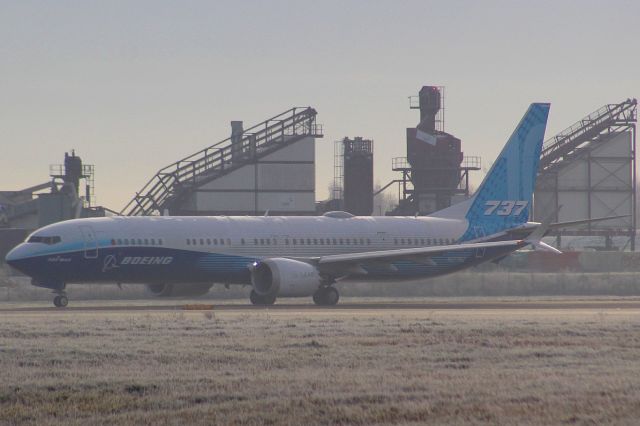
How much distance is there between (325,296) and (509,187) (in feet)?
37.9

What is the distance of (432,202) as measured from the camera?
270 ft

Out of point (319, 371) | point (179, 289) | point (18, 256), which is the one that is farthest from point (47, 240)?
point (319, 371)

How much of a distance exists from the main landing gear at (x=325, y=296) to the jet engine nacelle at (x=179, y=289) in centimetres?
476

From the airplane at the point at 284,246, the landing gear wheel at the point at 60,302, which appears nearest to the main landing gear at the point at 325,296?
the airplane at the point at 284,246

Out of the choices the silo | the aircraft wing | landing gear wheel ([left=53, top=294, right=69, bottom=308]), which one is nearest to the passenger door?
landing gear wheel ([left=53, top=294, right=69, bottom=308])

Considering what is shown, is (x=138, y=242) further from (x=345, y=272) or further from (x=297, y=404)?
(x=297, y=404)

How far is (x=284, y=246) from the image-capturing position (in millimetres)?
48031

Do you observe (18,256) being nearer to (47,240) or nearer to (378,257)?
(47,240)

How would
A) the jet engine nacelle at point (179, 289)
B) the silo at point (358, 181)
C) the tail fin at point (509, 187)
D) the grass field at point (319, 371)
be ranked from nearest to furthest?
1. the grass field at point (319, 371)
2. the jet engine nacelle at point (179, 289)
3. the tail fin at point (509, 187)
4. the silo at point (358, 181)

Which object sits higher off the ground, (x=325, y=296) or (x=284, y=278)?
(x=284, y=278)

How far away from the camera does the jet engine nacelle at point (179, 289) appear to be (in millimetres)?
49031

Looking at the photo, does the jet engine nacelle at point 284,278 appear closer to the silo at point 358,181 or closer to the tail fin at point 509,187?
the tail fin at point 509,187

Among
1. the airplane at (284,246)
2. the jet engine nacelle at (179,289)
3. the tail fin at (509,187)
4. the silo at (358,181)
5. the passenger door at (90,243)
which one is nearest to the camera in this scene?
the passenger door at (90,243)

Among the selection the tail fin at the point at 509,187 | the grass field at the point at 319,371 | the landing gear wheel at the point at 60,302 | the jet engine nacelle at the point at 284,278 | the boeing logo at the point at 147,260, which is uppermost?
the tail fin at the point at 509,187
